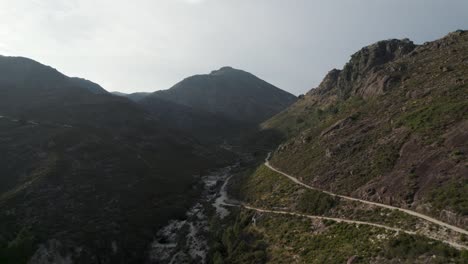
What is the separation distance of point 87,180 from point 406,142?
7193cm

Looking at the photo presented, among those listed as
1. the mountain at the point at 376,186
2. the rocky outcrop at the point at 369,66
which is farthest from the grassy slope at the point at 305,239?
the rocky outcrop at the point at 369,66

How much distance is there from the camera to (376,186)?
164 ft

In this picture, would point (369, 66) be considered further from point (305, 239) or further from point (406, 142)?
point (305, 239)

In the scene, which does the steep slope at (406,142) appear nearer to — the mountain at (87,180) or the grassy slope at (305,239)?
the grassy slope at (305,239)

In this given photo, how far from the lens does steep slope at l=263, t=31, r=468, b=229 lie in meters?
42.2

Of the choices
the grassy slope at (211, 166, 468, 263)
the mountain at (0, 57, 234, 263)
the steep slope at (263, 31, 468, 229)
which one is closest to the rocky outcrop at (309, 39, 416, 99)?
the steep slope at (263, 31, 468, 229)

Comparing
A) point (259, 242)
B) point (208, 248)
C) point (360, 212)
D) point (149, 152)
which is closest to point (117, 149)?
point (149, 152)

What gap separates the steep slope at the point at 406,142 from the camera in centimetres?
4222

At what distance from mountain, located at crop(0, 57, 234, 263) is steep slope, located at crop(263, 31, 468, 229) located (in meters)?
34.7

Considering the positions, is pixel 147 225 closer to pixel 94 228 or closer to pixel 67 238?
pixel 94 228

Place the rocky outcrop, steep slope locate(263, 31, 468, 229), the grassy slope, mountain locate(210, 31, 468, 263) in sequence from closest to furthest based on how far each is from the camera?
the grassy slope, mountain locate(210, 31, 468, 263), steep slope locate(263, 31, 468, 229), the rocky outcrop

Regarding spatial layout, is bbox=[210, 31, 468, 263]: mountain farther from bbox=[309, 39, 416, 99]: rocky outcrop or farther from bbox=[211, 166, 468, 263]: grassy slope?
bbox=[309, 39, 416, 99]: rocky outcrop

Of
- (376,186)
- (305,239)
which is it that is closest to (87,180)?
(305,239)

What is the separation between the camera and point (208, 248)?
5728cm
